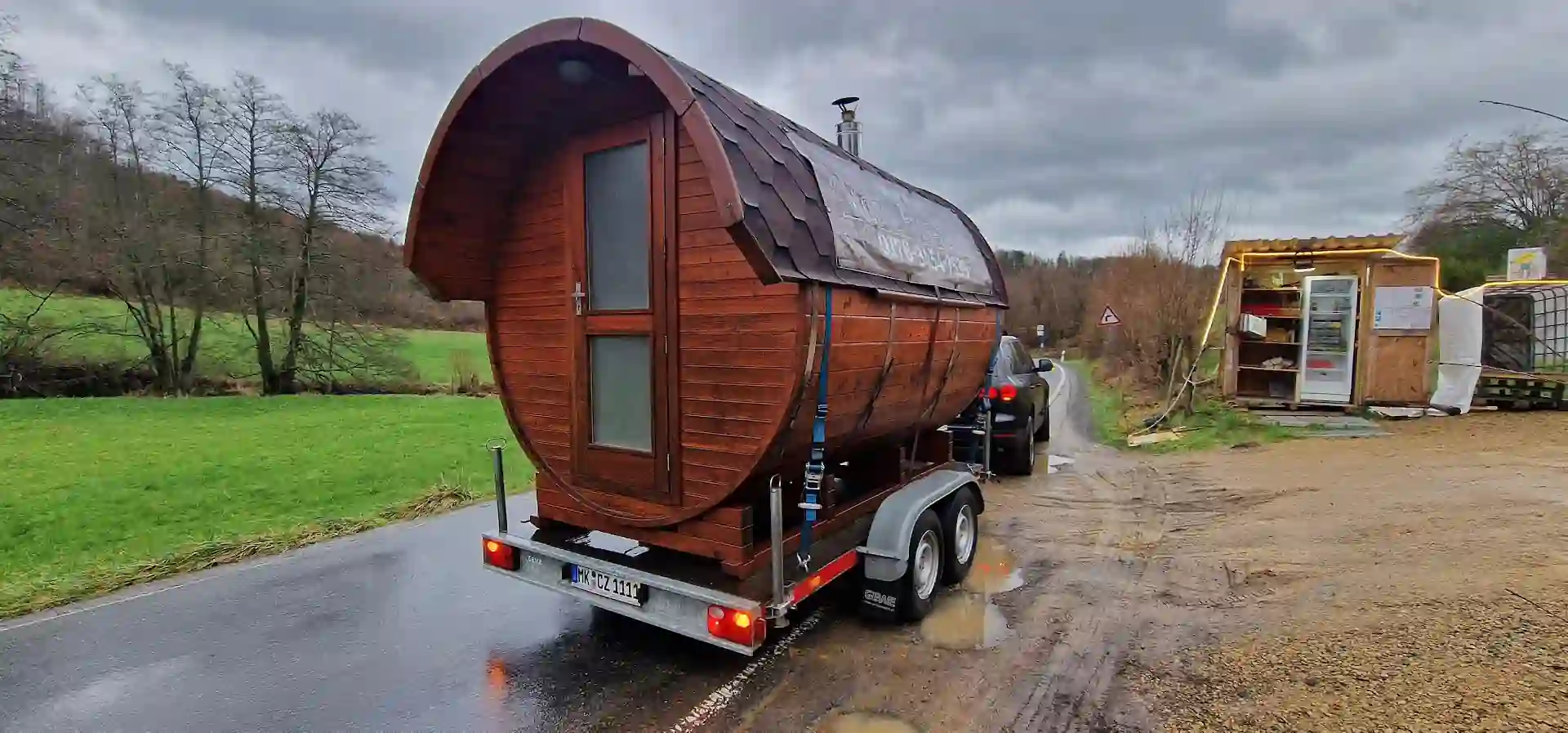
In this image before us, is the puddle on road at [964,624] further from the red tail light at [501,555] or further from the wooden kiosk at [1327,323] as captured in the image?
the wooden kiosk at [1327,323]

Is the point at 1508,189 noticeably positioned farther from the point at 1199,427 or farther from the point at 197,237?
the point at 197,237

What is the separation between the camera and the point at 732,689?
390cm

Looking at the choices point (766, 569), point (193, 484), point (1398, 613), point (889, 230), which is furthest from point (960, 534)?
point (193, 484)

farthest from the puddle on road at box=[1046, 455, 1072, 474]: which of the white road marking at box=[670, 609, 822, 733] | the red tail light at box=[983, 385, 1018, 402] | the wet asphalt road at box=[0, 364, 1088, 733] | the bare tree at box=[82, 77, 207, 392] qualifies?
the bare tree at box=[82, 77, 207, 392]

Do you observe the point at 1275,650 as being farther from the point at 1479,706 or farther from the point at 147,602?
the point at 147,602

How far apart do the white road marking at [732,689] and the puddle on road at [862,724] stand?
0.56 m

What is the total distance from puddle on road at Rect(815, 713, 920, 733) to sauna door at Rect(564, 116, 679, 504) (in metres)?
1.45

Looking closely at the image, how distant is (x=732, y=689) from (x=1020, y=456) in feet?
21.1

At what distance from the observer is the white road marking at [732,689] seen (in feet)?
11.7

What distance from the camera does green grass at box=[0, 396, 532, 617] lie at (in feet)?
21.1

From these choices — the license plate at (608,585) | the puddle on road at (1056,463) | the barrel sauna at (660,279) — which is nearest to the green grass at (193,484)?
the barrel sauna at (660,279)

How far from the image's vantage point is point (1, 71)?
16531 mm

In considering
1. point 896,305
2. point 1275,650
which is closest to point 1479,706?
point 1275,650

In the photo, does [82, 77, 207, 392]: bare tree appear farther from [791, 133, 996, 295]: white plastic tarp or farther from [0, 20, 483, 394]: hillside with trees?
[791, 133, 996, 295]: white plastic tarp
